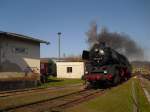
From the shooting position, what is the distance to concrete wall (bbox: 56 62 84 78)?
4538 cm

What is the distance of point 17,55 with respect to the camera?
25656mm

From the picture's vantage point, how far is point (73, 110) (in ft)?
36.5

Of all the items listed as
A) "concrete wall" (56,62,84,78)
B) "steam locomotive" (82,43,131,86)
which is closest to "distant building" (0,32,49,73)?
"steam locomotive" (82,43,131,86)

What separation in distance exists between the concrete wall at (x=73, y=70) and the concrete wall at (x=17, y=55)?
16665 millimetres

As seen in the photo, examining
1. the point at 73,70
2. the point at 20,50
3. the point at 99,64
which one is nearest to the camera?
the point at 99,64

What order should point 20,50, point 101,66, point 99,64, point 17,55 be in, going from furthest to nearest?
point 20,50 < point 17,55 < point 99,64 < point 101,66

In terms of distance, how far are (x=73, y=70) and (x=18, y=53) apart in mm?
21209

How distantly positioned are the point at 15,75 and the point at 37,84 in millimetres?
2627

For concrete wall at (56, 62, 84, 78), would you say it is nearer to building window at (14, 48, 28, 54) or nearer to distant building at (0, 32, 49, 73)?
distant building at (0, 32, 49, 73)

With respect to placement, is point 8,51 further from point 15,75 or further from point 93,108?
point 93,108

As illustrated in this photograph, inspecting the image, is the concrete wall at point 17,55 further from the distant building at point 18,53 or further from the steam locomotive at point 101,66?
the steam locomotive at point 101,66

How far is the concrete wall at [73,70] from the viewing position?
149ft

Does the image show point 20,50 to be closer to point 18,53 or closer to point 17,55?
point 18,53

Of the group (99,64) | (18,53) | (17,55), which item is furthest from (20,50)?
(99,64)
